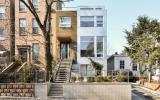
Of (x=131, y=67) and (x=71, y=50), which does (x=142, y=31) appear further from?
(x=71, y=50)

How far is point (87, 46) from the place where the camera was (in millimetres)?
44594

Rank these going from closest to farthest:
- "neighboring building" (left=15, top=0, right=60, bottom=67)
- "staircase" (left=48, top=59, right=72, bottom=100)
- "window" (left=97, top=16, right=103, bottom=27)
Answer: "staircase" (left=48, top=59, right=72, bottom=100)
"window" (left=97, top=16, right=103, bottom=27)
"neighboring building" (left=15, top=0, right=60, bottom=67)

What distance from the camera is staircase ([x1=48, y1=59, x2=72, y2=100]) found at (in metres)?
28.8

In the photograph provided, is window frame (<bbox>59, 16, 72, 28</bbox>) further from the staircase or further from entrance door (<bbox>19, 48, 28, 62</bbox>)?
entrance door (<bbox>19, 48, 28, 62</bbox>)

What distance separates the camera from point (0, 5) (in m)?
49.5

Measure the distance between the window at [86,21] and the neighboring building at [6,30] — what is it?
9.67 m

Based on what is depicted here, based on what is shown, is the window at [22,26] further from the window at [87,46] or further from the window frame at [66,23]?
the window at [87,46]

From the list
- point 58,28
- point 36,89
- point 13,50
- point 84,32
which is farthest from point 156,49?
point 36,89

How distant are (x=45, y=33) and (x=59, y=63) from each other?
9.52 m

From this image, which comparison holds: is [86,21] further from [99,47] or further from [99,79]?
[99,79]

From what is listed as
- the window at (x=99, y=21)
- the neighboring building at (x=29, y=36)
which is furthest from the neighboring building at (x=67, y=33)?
the window at (x=99, y=21)

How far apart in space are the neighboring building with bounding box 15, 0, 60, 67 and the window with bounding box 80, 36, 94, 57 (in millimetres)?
4440

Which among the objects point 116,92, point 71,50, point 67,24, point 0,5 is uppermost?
point 0,5

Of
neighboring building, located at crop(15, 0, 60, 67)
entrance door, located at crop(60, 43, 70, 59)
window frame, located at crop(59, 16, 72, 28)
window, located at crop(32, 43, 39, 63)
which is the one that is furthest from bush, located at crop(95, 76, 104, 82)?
window, located at crop(32, 43, 39, 63)
